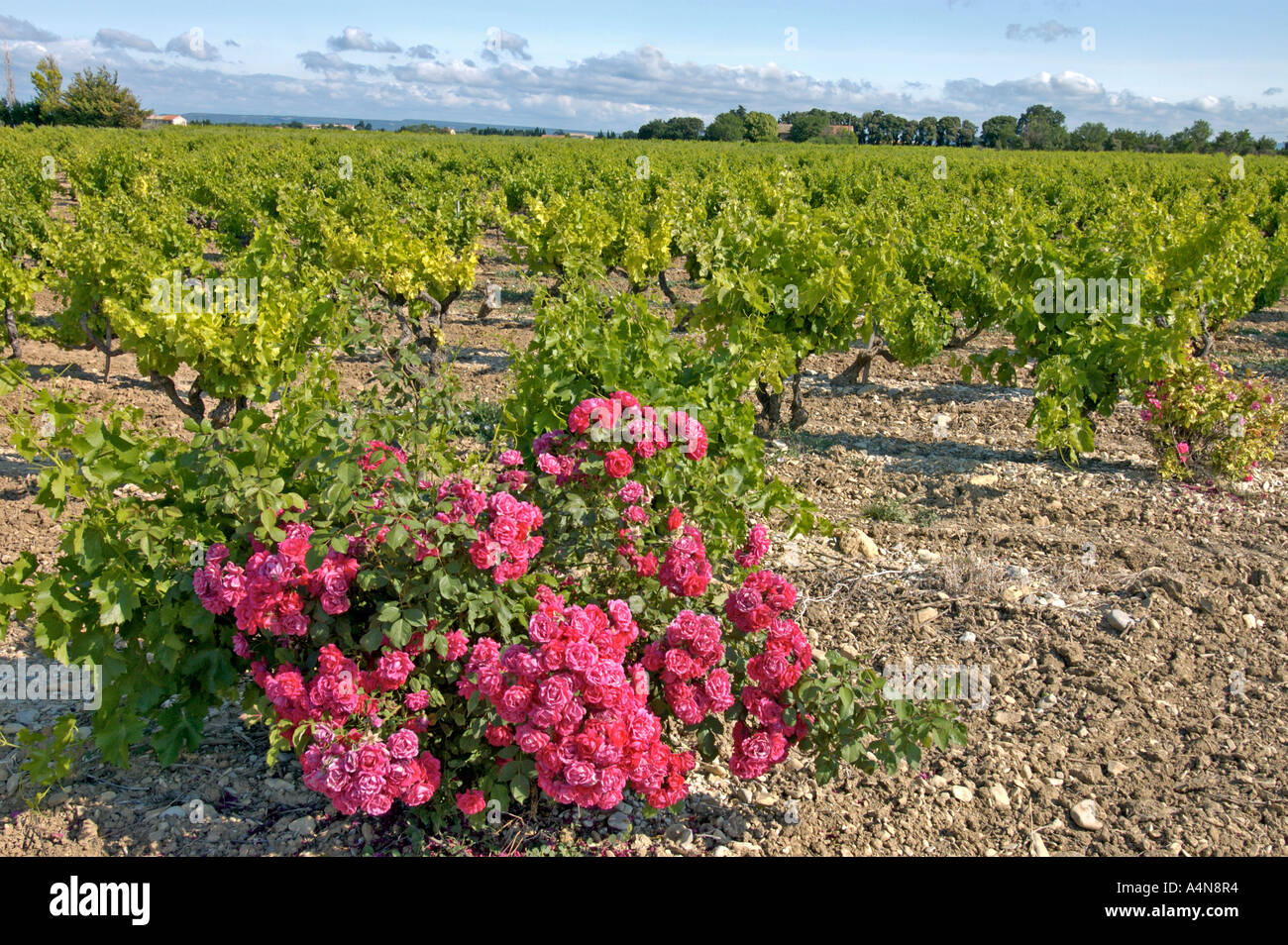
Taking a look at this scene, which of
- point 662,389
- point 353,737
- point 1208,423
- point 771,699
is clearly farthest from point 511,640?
point 1208,423

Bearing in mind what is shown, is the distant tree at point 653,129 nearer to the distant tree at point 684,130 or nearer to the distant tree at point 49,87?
the distant tree at point 684,130

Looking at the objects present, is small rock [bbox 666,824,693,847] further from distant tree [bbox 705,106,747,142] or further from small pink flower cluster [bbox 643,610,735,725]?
distant tree [bbox 705,106,747,142]

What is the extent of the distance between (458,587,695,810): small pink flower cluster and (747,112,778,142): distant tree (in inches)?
2677

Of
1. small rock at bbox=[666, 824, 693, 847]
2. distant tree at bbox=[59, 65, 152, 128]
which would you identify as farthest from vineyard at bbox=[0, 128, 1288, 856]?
distant tree at bbox=[59, 65, 152, 128]

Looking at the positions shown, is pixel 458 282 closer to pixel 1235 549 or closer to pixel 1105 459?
pixel 1105 459

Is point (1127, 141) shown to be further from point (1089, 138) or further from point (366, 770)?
point (366, 770)

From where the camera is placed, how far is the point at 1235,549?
4973 millimetres

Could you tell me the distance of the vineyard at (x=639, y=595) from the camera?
2.42 meters

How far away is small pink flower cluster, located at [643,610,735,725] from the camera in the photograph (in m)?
2.44

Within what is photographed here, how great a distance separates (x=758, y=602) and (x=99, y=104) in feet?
220

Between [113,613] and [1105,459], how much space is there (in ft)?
21.8

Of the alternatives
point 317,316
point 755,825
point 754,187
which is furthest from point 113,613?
point 754,187

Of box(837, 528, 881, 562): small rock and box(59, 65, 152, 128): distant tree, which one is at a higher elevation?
box(59, 65, 152, 128): distant tree

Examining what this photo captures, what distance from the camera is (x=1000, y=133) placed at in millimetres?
67125
